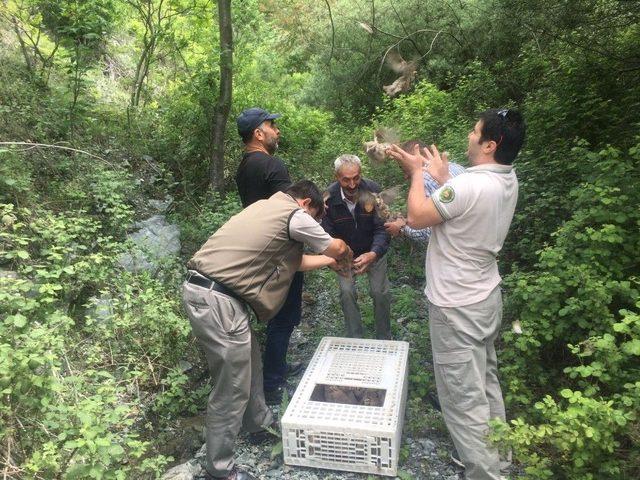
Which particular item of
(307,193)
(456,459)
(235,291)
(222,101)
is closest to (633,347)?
(456,459)

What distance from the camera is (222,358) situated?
8.47ft

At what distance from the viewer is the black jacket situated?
362 centimetres

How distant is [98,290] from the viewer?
3.92m

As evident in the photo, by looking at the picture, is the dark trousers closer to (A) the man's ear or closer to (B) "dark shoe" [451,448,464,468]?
(B) "dark shoe" [451,448,464,468]

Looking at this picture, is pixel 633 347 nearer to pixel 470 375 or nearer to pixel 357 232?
pixel 470 375

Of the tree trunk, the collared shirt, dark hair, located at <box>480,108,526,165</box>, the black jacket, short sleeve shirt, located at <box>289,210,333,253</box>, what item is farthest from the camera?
the tree trunk

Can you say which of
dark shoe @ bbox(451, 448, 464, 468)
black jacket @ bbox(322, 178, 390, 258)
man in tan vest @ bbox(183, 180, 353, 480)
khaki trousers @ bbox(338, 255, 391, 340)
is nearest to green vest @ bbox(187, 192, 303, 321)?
man in tan vest @ bbox(183, 180, 353, 480)

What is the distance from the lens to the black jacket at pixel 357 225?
362cm

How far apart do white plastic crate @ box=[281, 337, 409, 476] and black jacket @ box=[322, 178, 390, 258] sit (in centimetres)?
108

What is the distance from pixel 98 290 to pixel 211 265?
1901mm

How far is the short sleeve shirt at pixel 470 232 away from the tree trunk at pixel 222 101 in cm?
409

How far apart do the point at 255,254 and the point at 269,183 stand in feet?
2.92

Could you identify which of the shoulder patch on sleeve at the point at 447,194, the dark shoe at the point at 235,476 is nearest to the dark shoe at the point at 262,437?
the dark shoe at the point at 235,476

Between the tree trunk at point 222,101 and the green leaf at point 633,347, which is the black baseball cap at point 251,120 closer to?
the tree trunk at point 222,101
